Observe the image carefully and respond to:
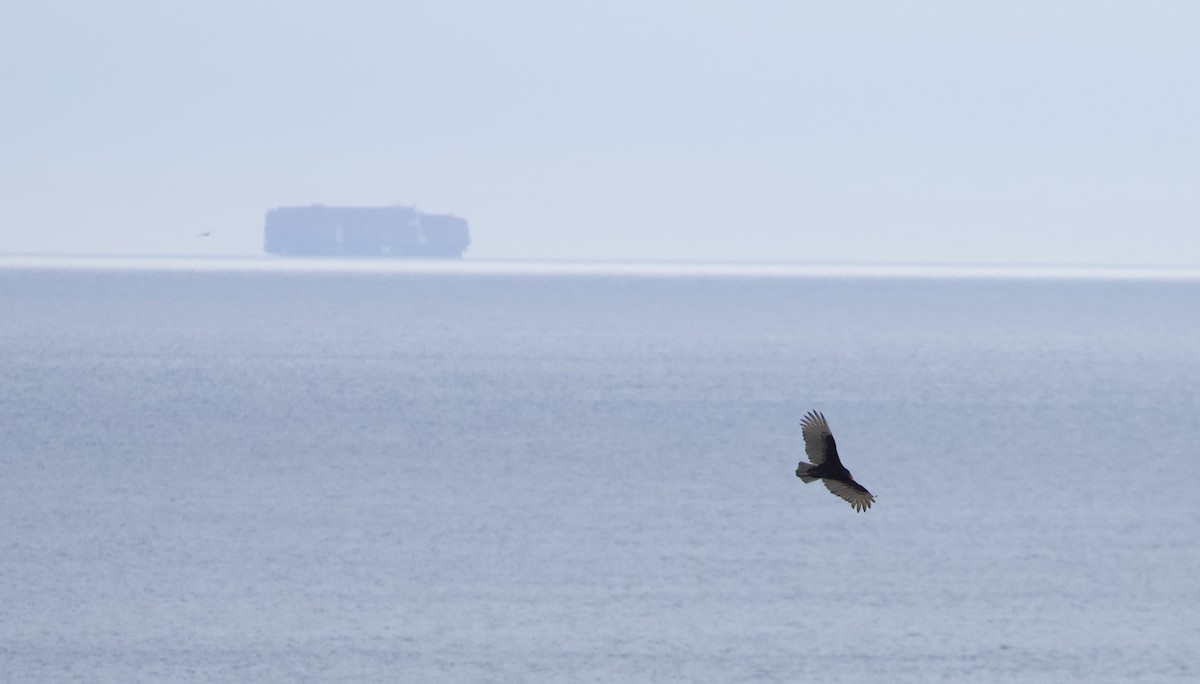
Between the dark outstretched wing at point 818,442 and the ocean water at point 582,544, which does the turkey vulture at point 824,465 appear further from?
the ocean water at point 582,544

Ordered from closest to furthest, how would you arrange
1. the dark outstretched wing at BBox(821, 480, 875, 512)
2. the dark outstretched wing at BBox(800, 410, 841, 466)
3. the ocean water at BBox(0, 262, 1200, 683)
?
the dark outstretched wing at BBox(821, 480, 875, 512) < the dark outstretched wing at BBox(800, 410, 841, 466) < the ocean water at BBox(0, 262, 1200, 683)

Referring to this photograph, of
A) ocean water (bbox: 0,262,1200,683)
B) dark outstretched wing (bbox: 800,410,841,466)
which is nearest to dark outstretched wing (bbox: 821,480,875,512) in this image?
dark outstretched wing (bbox: 800,410,841,466)

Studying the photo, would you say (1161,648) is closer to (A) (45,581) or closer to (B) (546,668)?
(B) (546,668)

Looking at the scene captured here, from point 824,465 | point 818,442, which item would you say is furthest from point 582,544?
point 824,465

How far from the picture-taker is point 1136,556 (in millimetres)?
82062

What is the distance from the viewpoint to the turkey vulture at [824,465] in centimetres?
1396

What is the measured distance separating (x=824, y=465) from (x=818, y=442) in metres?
0.24

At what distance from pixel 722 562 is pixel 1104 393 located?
97983mm

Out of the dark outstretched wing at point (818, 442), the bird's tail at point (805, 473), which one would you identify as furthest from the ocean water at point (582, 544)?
the bird's tail at point (805, 473)

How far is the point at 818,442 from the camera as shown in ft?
47.0

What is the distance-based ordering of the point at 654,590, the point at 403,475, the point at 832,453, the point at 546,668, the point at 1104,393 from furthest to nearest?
1. the point at 1104,393
2. the point at 403,475
3. the point at 654,590
4. the point at 546,668
5. the point at 832,453

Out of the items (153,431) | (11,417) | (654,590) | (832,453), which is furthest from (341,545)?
(832,453)

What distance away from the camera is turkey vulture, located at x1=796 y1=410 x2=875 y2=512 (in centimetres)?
1396

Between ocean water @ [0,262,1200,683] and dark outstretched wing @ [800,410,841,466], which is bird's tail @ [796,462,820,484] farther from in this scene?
ocean water @ [0,262,1200,683]
